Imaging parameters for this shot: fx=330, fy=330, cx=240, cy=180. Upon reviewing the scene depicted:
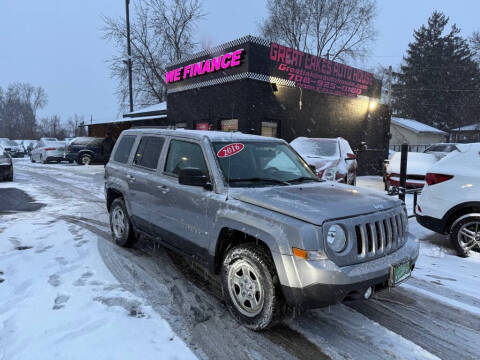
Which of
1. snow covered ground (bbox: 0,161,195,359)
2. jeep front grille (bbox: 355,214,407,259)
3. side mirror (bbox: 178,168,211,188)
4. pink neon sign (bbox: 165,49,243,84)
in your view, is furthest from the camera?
pink neon sign (bbox: 165,49,243,84)

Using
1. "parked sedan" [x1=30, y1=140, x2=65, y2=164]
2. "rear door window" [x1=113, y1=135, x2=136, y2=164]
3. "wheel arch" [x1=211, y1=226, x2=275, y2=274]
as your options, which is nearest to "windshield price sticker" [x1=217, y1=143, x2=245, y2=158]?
"wheel arch" [x1=211, y1=226, x2=275, y2=274]

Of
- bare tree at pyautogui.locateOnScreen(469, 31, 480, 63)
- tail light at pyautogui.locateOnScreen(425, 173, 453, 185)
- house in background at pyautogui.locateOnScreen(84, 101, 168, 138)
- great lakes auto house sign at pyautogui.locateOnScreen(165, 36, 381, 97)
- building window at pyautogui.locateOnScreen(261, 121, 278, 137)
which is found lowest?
tail light at pyautogui.locateOnScreen(425, 173, 453, 185)

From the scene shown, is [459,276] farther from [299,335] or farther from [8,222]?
[8,222]

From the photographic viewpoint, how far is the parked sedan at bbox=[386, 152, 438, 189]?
31.3 ft

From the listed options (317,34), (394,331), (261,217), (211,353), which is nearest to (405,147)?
(394,331)

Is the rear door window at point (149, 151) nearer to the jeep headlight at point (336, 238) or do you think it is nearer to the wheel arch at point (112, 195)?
the wheel arch at point (112, 195)

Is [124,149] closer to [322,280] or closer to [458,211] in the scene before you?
[322,280]

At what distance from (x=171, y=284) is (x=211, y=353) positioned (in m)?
1.39

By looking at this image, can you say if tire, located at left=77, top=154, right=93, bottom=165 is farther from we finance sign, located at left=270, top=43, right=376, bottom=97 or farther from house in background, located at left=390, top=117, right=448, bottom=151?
house in background, located at left=390, top=117, right=448, bottom=151

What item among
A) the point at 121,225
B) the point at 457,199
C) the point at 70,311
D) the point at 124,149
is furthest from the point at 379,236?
the point at 124,149

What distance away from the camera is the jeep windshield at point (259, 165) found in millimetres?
3521

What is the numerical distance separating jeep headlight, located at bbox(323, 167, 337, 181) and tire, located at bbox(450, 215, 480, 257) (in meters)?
4.39

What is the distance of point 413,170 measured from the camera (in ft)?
32.0

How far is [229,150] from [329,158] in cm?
676
